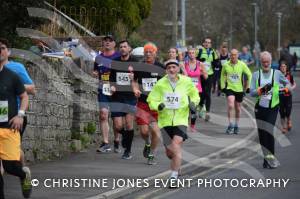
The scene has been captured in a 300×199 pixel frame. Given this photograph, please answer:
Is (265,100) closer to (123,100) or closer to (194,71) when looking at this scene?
(123,100)

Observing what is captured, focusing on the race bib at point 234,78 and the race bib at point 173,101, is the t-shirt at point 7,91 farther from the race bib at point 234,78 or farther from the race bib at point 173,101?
the race bib at point 234,78

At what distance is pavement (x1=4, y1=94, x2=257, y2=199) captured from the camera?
1148 cm

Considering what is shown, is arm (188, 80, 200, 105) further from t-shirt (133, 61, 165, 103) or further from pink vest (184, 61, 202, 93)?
pink vest (184, 61, 202, 93)

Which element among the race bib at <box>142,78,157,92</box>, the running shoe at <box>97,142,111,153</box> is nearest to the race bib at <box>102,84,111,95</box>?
the race bib at <box>142,78,157,92</box>

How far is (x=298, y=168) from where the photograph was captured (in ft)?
46.5

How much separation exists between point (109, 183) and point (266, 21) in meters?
83.3

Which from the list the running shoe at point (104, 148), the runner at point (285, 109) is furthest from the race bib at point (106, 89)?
the runner at point (285, 109)

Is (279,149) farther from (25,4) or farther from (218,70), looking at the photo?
(218,70)

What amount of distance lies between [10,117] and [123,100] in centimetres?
522

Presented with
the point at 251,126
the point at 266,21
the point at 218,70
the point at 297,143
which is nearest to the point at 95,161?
the point at 297,143

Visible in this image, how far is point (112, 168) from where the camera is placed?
1385 cm

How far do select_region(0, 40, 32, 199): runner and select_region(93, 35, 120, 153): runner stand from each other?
5.22 metres

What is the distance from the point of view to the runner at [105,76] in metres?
15.5

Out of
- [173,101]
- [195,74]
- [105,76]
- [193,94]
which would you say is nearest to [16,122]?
[173,101]
